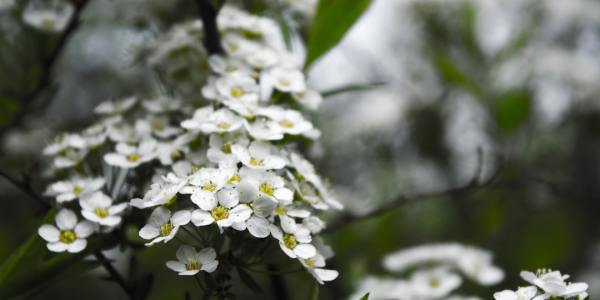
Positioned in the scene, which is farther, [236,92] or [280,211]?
[236,92]

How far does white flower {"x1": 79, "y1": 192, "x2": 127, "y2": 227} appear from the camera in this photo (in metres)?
1.60

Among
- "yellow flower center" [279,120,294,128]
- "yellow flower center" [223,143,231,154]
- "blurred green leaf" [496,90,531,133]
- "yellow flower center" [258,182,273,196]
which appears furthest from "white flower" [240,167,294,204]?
"blurred green leaf" [496,90,531,133]

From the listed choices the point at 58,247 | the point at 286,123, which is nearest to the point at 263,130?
the point at 286,123

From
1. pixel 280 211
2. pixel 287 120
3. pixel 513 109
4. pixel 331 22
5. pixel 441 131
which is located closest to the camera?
pixel 280 211

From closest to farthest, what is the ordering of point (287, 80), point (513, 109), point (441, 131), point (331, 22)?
point (287, 80), point (331, 22), point (513, 109), point (441, 131)

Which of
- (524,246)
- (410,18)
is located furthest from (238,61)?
(410,18)

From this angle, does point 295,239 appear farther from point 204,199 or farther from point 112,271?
point 112,271

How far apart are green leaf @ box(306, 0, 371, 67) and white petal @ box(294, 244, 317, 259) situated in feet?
2.21

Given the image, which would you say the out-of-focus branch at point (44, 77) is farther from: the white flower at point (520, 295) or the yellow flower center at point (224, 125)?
the white flower at point (520, 295)

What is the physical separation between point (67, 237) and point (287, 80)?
2.16 ft

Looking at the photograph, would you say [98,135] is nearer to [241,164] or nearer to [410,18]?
[241,164]

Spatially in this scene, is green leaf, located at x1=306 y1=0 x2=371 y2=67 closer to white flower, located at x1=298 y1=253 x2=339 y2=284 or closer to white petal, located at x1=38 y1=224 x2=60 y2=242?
white flower, located at x1=298 y1=253 x2=339 y2=284

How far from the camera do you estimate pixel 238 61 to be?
1923 mm

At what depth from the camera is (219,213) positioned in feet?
4.73
